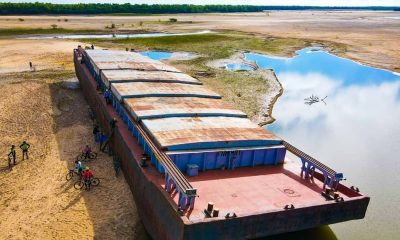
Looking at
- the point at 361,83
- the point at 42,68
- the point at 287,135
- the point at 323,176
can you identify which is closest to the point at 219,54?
the point at 361,83

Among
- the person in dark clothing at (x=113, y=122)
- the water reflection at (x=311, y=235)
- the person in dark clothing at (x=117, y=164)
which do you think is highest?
the person in dark clothing at (x=113, y=122)

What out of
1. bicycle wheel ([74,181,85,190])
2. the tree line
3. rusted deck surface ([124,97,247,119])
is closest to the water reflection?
rusted deck surface ([124,97,247,119])

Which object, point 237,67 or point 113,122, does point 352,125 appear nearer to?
point 237,67

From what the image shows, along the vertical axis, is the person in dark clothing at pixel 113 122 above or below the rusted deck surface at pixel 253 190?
above

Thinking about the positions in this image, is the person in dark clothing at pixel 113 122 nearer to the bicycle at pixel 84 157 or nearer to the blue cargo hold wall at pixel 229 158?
the bicycle at pixel 84 157

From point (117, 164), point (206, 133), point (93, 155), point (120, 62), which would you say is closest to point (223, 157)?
point (206, 133)

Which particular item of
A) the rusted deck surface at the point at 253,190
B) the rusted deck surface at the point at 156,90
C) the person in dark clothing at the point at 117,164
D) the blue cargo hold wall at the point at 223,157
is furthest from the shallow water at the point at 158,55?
the rusted deck surface at the point at 253,190

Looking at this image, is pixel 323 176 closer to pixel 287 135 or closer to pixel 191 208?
pixel 191 208
